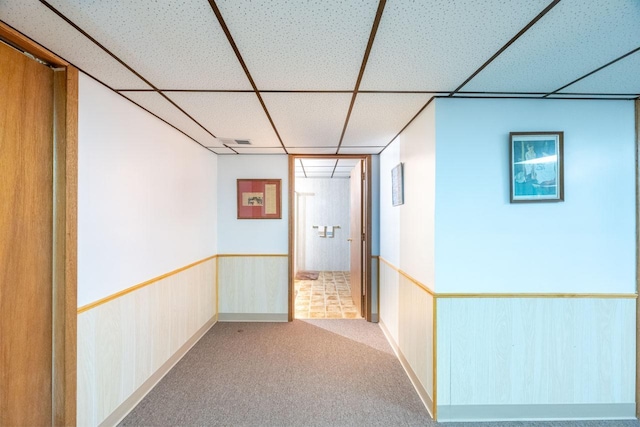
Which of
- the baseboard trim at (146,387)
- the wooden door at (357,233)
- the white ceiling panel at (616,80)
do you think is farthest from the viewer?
the wooden door at (357,233)

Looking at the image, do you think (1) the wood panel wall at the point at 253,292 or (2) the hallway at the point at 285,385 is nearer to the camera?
(2) the hallway at the point at 285,385

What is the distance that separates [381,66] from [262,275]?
2997 mm

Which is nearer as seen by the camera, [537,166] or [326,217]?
[537,166]

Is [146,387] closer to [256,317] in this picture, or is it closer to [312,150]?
[256,317]

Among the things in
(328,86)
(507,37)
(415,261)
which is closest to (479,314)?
(415,261)

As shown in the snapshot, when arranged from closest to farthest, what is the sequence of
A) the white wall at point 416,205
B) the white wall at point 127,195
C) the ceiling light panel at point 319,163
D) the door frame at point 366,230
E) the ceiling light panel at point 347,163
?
the white wall at point 127,195 → the white wall at point 416,205 → the door frame at point 366,230 → the ceiling light panel at point 319,163 → the ceiling light panel at point 347,163

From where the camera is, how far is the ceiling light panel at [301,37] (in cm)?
116

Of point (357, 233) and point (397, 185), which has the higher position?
point (397, 185)

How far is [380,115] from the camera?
2.39 m

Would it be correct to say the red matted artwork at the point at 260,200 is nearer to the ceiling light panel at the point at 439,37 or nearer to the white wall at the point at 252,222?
the white wall at the point at 252,222

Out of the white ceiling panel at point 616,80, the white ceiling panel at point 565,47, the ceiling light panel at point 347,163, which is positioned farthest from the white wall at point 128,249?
the white ceiling panel at point 616,80

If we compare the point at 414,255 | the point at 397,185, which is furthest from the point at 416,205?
the point at 397,185

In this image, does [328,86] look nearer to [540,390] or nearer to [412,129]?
[412,129]

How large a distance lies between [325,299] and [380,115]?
133 inches
